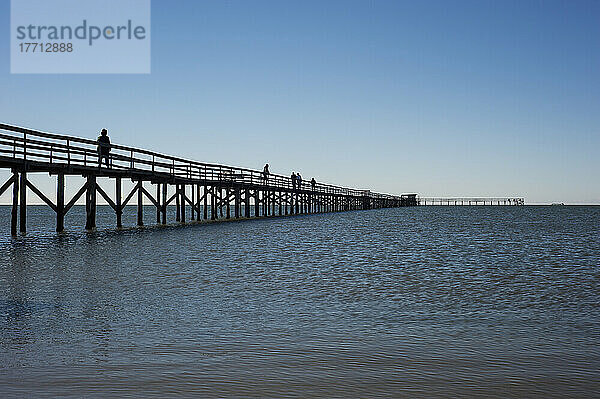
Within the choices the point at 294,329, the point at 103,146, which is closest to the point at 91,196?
the point at 103,146

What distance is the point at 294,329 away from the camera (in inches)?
292

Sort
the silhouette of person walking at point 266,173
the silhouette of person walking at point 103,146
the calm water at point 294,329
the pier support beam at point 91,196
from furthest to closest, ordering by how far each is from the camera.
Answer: the silhouette of person walking at point 266,173
the pier support beam at point 91,196
the silhouette of person walking at point 103,146
the calm water at point 294,329

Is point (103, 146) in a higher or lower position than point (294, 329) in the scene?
higher

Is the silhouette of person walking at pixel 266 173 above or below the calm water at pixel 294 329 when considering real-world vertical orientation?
above

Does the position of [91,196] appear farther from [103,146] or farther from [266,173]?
[266,173]

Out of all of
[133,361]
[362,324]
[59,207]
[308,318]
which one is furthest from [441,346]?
[59,207]

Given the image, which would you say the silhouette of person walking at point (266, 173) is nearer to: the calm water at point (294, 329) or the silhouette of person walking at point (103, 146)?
the silhouette of person walking at point (103, 146)

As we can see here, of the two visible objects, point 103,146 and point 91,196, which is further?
point 91,196

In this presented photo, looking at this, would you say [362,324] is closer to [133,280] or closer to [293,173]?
[133,280]

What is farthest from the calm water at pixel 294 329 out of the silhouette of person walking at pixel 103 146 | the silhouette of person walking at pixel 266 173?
the silhouette of person walking at pixel 266 173

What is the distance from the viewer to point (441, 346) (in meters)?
6.61

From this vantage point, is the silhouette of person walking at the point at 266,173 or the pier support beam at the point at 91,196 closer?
the pier support beam at the point at 91,196

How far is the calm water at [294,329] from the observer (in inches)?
206

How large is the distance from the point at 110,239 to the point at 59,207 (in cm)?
356
